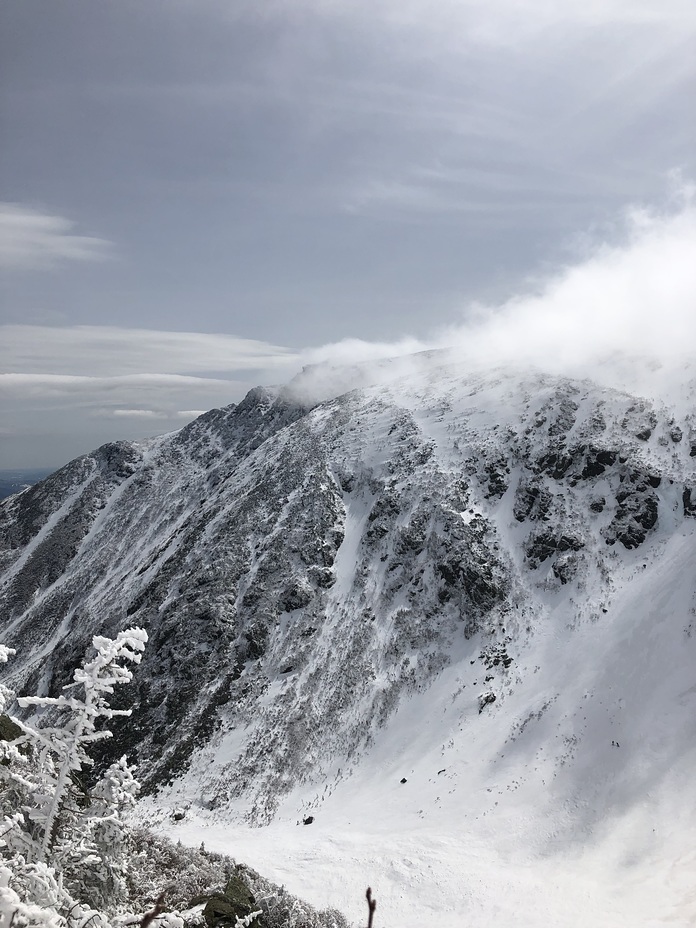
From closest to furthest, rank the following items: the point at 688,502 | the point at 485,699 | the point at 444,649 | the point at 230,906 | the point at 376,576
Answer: the point at 230,906, the point at 485,699, the point at 444,649, the point at 688,502, the point at 376,576

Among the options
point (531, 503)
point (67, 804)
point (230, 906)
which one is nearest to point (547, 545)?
point (531, 503)

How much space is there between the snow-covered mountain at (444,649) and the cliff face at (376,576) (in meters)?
0.21

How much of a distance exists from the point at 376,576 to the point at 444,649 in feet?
30.1

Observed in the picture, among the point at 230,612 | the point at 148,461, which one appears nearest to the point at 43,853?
the point at 230,612

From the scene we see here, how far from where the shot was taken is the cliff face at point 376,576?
37500 millimetres

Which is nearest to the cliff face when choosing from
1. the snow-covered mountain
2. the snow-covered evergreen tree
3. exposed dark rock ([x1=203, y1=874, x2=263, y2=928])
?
the snow-covered mountain

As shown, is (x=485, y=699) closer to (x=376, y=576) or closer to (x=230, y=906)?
(x=376, y=576)

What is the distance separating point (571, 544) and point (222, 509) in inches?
1472

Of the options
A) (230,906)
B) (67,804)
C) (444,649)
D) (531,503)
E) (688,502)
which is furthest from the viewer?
(531,503)

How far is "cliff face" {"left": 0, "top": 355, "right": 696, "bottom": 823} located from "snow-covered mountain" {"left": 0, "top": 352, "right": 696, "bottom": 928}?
0.21 meters

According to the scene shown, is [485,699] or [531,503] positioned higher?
[531,503]

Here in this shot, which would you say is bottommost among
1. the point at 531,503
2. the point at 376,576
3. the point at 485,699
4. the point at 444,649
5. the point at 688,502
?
the point at 485,699

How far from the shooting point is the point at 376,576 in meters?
47.1

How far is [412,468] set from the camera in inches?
2130
